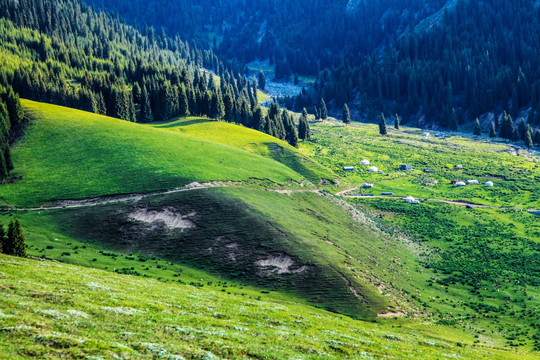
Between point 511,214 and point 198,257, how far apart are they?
283ft

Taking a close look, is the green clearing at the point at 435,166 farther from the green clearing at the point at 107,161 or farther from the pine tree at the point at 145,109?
the pine tree at the point at 145,109

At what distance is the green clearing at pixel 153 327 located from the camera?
22.0 metres

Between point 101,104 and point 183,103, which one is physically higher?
point 101,104

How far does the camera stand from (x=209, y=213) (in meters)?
70.2

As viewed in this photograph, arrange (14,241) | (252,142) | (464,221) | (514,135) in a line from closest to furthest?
(14,241)
(464,221)
(252,142)
(514,135)

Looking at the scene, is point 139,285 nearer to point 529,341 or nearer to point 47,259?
point 47,259

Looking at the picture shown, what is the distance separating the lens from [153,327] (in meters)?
27.0

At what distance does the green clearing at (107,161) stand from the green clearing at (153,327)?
38.0m

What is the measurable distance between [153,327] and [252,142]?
103 m

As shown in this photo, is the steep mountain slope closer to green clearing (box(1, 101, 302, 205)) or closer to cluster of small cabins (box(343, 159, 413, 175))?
green clearing (box(1, 101, 302, 205))

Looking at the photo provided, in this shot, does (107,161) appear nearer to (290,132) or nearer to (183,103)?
(183,103)

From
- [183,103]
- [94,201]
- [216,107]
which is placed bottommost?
[94,201]

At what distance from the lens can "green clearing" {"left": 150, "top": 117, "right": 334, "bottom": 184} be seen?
399ft

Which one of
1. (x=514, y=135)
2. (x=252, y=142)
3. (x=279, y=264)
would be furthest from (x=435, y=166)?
(x=279, y=264)
